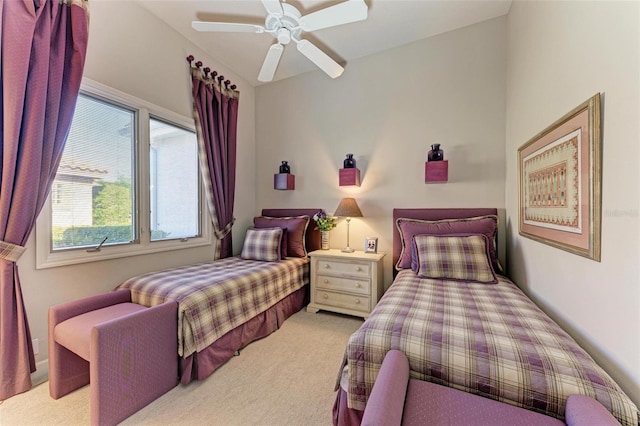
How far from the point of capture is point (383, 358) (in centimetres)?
117

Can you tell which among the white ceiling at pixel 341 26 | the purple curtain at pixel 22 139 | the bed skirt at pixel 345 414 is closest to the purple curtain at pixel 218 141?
the white ceiling at pixel 341 26

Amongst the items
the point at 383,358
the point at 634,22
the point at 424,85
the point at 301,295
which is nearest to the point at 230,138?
the point at 301,295

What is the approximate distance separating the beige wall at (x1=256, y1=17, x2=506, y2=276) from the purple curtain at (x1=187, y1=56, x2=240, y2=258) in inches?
22.4

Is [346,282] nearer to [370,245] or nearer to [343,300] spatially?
[343,300]

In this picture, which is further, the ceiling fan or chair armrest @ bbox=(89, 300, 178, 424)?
the ceiling fan

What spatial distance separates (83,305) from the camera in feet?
5.61

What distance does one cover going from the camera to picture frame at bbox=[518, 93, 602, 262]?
117 centimetres

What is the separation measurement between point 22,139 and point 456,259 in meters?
3.17

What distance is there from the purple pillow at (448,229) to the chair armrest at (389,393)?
151cm

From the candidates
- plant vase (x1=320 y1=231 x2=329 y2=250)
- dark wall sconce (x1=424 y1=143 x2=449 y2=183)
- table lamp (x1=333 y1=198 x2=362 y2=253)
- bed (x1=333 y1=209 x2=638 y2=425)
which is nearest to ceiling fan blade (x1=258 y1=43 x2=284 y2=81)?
table lamp (x1=333 y1=198 x2=362 y2=253)

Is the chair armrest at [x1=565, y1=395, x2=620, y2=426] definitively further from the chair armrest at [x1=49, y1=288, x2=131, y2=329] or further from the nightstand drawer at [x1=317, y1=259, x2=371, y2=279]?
the chair armrest at [x1=49, y1=288, x2=131, y2=329]

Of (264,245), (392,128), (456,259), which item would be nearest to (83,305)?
(264,245)

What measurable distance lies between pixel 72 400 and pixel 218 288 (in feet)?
3.35

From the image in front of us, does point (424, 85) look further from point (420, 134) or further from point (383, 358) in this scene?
point (383, 358)
